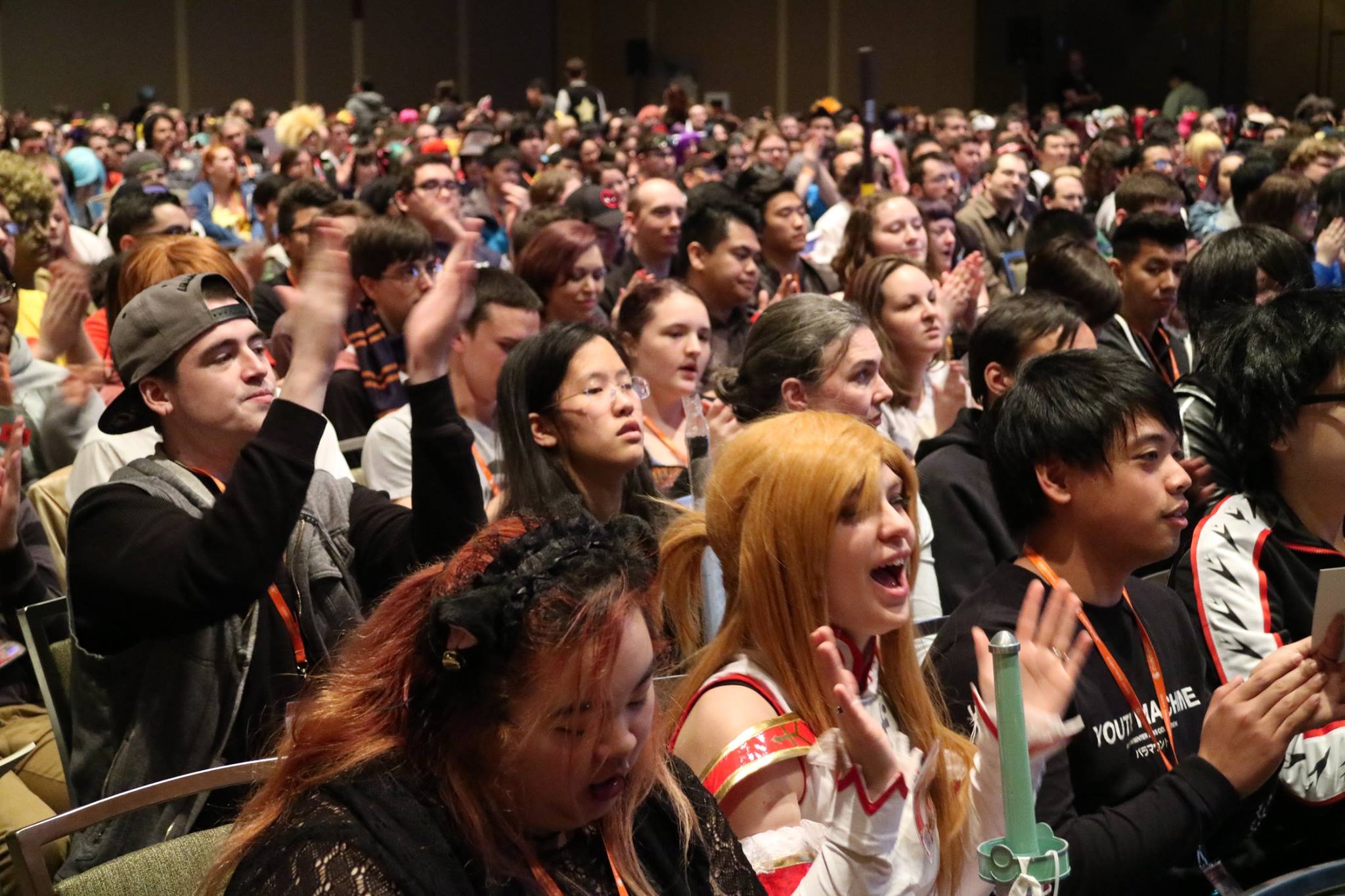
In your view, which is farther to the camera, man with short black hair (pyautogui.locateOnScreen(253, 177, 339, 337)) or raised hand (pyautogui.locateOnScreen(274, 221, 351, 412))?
man with short black hair (pyautogui.locateOnScreen(253, 177, 339, 337))

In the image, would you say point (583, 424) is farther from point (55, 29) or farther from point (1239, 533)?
point (55, 29)

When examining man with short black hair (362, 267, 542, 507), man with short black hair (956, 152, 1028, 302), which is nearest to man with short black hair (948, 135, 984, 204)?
man with short black hair (956, 152, 1028, 302)

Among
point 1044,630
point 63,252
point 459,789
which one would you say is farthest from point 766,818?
point 63,252

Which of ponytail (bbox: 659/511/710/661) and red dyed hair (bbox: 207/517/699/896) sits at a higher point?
red dyed hair (bbox: 207/517/699/896)

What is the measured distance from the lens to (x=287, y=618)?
8.74 feet

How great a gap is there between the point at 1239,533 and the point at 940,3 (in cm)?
2476

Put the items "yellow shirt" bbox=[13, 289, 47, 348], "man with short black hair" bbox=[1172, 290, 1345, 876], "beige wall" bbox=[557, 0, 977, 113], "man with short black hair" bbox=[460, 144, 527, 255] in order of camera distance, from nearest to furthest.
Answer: "man with short black hair" bbox=[1172, 290, 1345, 876], "yellow shirt" bbox=[13, 289, 47, 348], "man with short black hair" bbox=[460, 144, 527, 255], "beige wall" bbox=[557, 0, 977, 113]

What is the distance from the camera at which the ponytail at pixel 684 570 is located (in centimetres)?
236

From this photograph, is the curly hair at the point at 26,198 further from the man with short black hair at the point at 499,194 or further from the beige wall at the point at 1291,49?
the beige wall at the point at 1291,49

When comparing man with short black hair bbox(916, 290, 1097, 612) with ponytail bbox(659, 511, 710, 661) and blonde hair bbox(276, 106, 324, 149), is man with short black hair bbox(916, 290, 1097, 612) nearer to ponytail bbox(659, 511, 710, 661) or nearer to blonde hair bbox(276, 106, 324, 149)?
ponytail bbox(659, 511, 710, 661)

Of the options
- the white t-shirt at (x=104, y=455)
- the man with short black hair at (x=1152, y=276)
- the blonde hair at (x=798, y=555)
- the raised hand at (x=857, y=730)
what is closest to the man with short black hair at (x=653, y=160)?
the man with short black hair at (x=1152, y=276)

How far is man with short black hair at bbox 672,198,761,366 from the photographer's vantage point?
20.9ft

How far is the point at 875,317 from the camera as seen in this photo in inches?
185

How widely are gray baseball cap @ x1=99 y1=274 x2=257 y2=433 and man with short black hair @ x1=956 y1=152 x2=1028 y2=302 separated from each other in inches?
268
